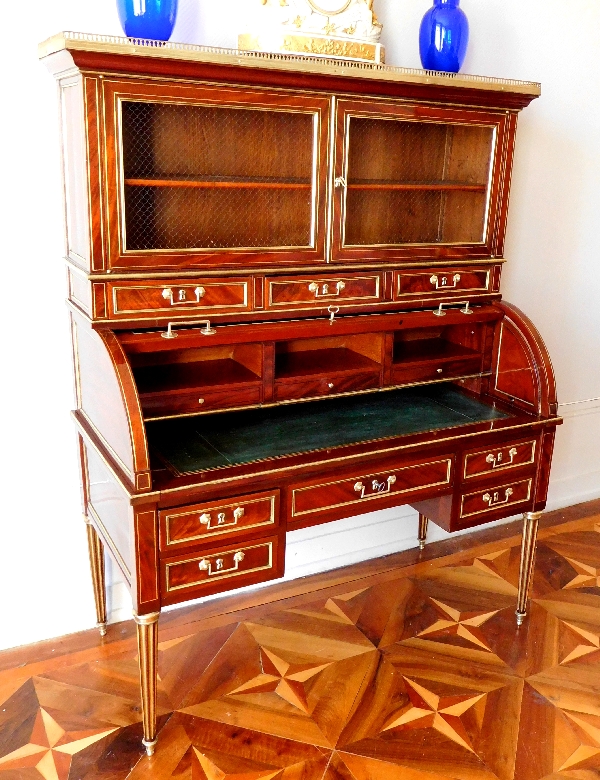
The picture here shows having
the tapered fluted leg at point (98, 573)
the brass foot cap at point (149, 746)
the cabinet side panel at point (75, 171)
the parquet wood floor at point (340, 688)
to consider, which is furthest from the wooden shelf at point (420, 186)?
the brass foot cap at point (149, 746)

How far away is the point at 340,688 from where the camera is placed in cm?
203

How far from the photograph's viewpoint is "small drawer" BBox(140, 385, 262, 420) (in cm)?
175

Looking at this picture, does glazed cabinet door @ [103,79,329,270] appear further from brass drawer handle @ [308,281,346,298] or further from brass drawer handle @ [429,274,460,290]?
brass drawer handle @ [429,274,460,290]

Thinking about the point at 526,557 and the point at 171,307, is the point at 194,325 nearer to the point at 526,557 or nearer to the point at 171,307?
the point at 171,307

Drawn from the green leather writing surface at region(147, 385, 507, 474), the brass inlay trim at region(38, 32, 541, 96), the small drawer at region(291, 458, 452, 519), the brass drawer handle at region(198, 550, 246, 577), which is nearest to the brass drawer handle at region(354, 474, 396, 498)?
the small drawer at region(291, 458, 452, 519)

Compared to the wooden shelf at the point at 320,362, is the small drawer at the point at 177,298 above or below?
above

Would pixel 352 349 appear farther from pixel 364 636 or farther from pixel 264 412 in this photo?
pixel 364 636

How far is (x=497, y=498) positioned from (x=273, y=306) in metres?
0.89

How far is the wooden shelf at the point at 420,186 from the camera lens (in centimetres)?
193

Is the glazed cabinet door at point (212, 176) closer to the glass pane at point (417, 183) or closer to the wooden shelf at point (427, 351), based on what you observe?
the glass pane at point (417, 183)

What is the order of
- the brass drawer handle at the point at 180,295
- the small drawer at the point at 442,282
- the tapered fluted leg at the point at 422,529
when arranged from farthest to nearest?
the tapered fluted leg at the point at 422,529, the small drawer at the point at 442,282, the brass drawer handle at the point at 180,295

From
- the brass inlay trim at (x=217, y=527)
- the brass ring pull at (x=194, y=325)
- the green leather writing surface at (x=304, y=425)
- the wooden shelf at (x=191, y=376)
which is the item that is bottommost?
the brass inlay trim at (x=217, y=527)

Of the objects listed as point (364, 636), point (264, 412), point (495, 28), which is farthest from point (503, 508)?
point (495, 28)

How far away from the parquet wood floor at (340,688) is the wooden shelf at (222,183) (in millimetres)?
1312
